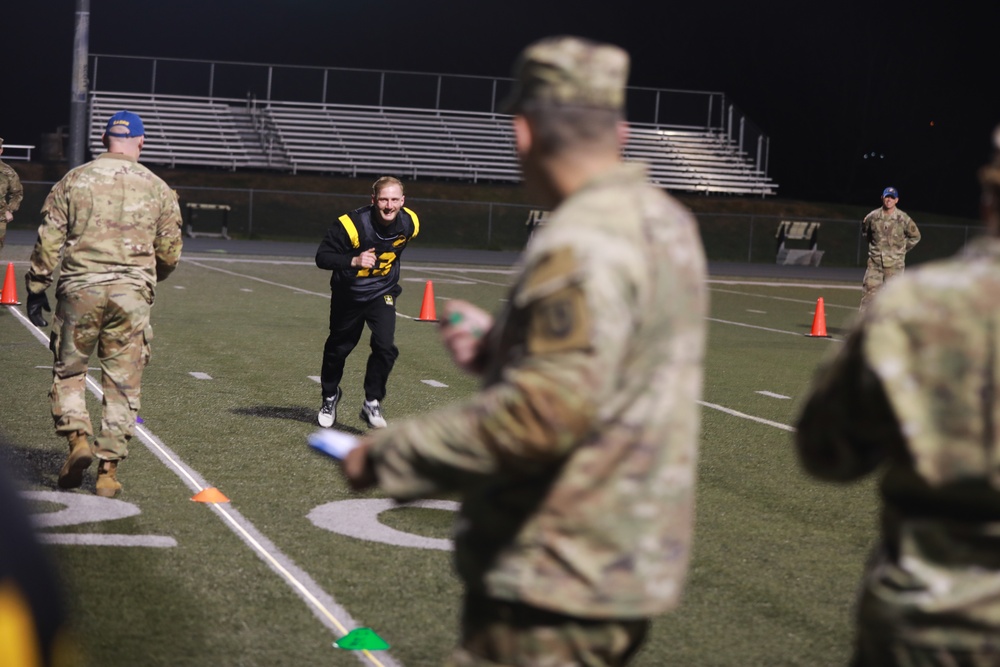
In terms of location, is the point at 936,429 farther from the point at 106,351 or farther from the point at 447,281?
the point at 447,281

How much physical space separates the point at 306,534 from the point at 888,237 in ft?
46.5

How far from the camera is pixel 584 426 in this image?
254cm

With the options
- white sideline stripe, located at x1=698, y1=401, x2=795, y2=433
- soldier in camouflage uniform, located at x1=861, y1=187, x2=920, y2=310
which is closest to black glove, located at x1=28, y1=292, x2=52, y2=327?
white sideline stripe, located at x1=698, y1=401, x2=795, y2=433

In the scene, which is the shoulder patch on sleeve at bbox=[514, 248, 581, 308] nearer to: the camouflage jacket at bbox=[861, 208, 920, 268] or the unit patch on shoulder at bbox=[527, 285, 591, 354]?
the unit patch on shoulder at bbox=[527, 285, 591, 354]

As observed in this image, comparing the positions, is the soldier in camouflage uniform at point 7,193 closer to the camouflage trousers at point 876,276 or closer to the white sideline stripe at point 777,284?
the camouflage trousers at point 876,276

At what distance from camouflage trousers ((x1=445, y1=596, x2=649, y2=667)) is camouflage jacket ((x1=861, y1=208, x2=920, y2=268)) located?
1744cm

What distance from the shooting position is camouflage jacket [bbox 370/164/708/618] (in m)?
2.52

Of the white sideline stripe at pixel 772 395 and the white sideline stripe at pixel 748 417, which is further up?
the white sideline stripe at pixel 748 417

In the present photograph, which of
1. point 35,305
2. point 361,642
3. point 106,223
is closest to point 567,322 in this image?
point 361,642

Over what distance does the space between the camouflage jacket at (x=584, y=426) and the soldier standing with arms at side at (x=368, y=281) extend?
6926mm

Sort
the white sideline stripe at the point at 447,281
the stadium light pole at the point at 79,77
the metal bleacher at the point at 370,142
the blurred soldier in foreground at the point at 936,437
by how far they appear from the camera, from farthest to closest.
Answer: the metal bleacher at the point at 370,142, the stadium light pole at the point at 79,77, the white sideline stripe at the point at 447,281, the blurred soldier in foreground at the point at 936,437

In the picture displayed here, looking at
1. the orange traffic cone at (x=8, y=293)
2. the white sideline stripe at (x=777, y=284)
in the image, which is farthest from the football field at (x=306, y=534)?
the white sideline stripe at (x=777, y=284)

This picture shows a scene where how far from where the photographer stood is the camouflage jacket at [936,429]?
97.4 inches

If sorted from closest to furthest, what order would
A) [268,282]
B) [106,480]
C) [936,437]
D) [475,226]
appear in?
[936,437] < [106,480] < [268,282] < [475,226]
